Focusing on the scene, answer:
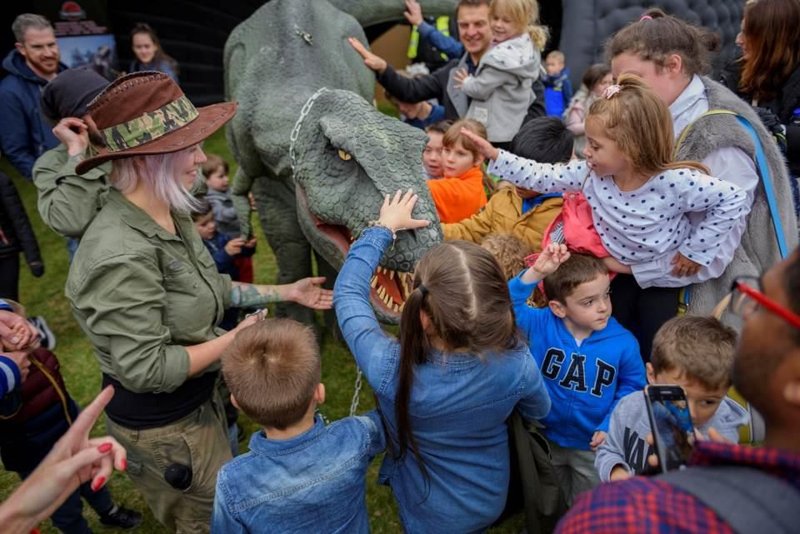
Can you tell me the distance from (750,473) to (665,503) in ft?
0.45

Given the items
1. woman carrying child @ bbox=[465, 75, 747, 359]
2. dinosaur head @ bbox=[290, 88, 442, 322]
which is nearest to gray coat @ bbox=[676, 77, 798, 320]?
woman carrying child @ bbox=[465, 75, 747, 359]

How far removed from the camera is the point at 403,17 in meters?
4.55

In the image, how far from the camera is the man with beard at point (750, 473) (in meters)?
0.80

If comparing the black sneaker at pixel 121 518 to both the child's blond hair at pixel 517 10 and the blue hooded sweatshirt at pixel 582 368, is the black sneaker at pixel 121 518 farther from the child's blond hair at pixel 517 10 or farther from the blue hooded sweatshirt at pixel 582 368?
the child's blond hair at pixel 517 10

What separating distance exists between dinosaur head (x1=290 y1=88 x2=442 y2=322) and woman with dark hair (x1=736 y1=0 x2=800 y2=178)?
2.02m

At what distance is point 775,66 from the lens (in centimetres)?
304

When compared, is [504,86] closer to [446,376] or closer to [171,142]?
[171,142]

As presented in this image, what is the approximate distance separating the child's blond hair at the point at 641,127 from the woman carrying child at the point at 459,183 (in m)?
1.12

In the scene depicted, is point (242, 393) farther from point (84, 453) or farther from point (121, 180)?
point (121, 180)

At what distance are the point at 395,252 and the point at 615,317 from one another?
41.2 inches

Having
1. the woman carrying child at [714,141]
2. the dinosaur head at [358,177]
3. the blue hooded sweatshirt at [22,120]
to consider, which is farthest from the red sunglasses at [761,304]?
the blue hooded sweatshirt at [22,120]

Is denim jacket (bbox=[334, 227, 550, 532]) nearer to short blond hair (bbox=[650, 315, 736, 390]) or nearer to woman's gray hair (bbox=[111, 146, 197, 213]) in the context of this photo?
short blond hair (bbox=[650, 315, 736, 390])

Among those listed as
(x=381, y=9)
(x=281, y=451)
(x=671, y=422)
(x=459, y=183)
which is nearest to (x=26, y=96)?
(x=381, y=9)

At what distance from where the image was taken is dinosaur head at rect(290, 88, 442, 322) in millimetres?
2184
